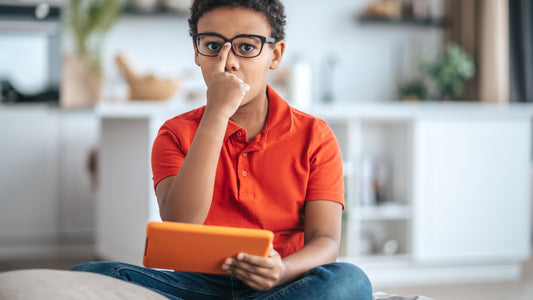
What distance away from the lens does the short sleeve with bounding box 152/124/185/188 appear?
118cm

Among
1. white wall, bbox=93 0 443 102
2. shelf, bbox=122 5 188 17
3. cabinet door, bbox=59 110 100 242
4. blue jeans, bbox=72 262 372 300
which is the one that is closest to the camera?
blue jeans, bbox=72 262 372 300

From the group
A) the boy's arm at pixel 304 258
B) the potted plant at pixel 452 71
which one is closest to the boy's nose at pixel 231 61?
the boy's arm at pixel 304 258

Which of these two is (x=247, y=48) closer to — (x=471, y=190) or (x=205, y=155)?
(x=205, y=155)

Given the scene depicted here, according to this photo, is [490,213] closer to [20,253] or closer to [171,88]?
[171,88]

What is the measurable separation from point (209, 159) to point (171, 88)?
194 cm

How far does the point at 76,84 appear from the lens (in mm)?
3963

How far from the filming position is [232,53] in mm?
1108

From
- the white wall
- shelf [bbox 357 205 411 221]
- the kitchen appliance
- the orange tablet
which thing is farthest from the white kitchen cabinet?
the orange tablet

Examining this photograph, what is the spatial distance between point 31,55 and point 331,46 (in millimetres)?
2192

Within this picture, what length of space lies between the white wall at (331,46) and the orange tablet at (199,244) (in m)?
3.29

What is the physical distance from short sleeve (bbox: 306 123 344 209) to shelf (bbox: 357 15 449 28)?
3.29 meters

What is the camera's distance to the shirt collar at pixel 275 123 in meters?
1.23

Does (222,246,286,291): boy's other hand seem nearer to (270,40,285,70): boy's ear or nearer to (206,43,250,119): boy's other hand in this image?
(206,43,250,119): boy's other hand

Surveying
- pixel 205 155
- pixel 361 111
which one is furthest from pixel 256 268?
pixel 361 111
